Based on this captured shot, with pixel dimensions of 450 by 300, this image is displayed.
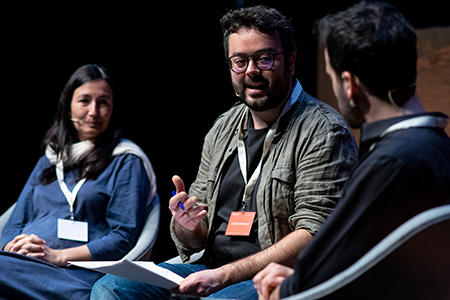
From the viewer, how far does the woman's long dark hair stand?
2.71m

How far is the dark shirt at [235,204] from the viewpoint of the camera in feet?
6.47

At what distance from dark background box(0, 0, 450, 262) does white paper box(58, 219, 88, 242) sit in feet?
4.40

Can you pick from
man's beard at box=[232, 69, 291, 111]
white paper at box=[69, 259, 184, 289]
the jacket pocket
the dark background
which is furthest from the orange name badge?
the dark background

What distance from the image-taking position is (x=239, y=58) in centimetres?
207

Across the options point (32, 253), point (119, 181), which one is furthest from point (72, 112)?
point (32, 253)

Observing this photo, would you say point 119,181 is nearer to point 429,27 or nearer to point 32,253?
point 32,253

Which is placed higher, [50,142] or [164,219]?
[50,142]

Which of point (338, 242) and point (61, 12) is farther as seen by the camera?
point (61, 12)

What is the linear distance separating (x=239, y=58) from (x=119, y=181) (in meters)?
1.04

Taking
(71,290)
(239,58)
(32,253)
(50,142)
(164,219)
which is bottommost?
(164,219)

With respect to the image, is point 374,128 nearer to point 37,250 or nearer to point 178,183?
point 178,183

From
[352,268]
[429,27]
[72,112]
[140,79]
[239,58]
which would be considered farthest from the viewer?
[140,79]

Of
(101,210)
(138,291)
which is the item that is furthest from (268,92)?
(101,210)

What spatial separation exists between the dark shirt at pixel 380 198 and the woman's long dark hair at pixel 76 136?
1.81 meters
